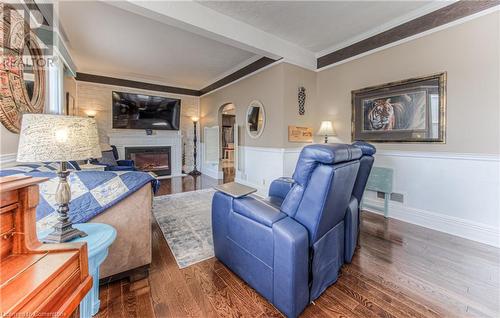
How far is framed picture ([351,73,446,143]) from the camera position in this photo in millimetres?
2705

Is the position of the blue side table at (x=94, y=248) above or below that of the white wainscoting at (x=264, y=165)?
below

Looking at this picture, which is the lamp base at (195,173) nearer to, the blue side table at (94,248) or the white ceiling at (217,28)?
the white ceiling at (217,28)

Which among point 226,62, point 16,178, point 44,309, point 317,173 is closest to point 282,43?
point 226,62

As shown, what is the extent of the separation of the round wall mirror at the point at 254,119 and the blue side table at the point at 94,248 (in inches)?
135

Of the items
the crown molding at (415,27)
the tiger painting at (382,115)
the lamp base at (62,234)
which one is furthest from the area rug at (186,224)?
the crown molding at (415,27)

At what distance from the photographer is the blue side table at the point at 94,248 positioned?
1129 mm

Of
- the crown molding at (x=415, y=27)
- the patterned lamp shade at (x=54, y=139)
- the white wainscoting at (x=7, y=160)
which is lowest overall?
the white wainscoting at (x=7, y=160)

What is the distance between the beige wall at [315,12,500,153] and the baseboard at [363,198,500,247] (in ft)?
2.82

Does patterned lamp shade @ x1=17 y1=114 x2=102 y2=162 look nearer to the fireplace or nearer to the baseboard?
the baseboard

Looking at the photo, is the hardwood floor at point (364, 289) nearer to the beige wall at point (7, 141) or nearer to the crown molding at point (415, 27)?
the beige wall at point (7, 141)

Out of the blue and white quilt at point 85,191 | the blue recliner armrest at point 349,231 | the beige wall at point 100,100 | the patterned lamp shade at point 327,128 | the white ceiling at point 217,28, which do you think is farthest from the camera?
the beige wall at point 100,100

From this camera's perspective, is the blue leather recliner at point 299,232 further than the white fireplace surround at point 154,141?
No

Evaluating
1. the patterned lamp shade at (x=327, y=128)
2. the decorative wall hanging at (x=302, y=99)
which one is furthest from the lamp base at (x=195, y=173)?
the patterned lamp shade at (x=327, y=128)

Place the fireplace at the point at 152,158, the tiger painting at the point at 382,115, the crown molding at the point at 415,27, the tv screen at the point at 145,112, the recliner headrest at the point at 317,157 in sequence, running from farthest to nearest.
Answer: the fireplace at the point at 152,158, the tv screen at the point at 145,112, the tiger painting at the point at 382,115, the crown molding at the point at 415,27, the recliner headrest at the point at 317,157
